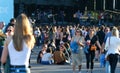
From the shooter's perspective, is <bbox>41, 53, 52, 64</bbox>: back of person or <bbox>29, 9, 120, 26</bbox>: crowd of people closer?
<bbox>41, 53, 52, 64</bbox>: back of person

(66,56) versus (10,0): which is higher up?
A: (10,0)

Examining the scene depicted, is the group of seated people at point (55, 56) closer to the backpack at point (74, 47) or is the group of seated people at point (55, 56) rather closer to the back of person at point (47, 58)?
the back of person at point (47, 58)

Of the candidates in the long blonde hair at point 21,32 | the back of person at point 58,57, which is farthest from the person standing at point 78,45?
the long blonde hair at point 21,32

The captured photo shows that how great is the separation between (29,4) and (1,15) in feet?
128

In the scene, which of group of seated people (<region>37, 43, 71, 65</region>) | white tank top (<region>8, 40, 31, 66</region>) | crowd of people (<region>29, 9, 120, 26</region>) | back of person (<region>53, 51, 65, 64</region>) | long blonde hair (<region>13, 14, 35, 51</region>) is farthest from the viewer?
crowd of people (<region>29, 9, 120, 26</region>)

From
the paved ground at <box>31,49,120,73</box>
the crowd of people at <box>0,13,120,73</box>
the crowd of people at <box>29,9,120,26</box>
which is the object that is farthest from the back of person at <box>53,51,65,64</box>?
the crowd of people at <box>29,9,120,26</box>

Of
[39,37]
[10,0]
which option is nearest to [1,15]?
[10,0]

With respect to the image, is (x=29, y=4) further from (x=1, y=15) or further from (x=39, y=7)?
(x=1, y=15)

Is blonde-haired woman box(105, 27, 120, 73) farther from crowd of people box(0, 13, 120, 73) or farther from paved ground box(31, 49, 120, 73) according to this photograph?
paved ground box(31, 49, 120, 73)

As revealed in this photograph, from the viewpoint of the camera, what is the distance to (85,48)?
57.5 ft

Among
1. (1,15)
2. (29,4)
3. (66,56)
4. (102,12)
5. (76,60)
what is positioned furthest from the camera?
(29,4)

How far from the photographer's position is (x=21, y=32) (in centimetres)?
770

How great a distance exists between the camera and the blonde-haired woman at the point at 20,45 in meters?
7.70

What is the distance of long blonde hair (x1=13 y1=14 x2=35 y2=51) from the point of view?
768cm
